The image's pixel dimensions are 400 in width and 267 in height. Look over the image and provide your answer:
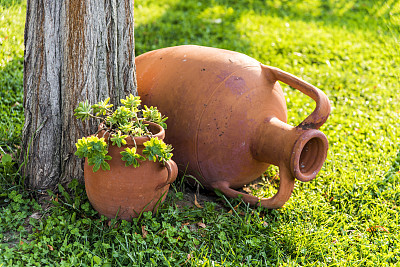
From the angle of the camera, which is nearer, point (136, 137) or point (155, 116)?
point (136, 137)

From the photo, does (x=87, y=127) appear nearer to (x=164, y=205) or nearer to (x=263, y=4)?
(x=164, y=205)

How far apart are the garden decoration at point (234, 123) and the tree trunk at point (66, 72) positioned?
0.39m

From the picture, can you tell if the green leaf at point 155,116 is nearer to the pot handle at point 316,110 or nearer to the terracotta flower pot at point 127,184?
the terracotta flower pot at point 127,184

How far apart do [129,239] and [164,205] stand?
1.25 feet

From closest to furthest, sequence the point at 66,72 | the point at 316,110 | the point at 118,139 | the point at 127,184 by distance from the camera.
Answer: the point at 118,139, the point at 127,184, the point at 66,72, the point at 316,110

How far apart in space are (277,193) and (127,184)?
3.36 ft

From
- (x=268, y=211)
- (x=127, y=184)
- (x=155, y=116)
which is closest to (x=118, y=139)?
(x=127, y=184)

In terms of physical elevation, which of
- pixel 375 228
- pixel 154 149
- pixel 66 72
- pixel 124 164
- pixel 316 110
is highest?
pixel 66 72

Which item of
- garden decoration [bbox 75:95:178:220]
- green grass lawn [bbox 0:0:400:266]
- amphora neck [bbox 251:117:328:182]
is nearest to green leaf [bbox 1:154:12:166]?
green grass lawn [bbox 0:0:400:266]

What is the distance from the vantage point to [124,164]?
2490 mm

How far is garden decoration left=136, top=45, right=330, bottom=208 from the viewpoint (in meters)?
2.86

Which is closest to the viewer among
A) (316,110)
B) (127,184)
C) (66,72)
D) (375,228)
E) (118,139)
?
(118,139)

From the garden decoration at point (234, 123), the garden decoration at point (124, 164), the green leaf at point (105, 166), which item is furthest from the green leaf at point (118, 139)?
the garden decoration at point (234, 123)

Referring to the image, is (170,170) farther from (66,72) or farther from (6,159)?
(6,159)
